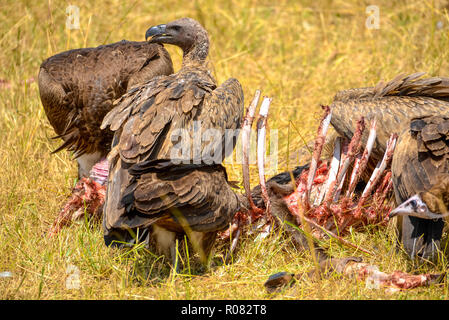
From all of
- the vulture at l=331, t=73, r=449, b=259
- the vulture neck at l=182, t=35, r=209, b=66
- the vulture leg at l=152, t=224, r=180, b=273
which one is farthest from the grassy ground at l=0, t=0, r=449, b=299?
the vulture neck at l=182, t=35, r=209, b=66

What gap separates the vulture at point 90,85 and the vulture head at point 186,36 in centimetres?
16

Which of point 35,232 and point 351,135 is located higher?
point 351,135

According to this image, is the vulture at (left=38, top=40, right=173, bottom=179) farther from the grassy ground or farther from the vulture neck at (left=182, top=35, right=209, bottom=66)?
the grassy ground

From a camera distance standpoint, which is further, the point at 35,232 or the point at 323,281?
the point at 35,232

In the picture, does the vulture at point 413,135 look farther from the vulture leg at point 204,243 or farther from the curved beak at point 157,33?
the curved beak at point 157,33

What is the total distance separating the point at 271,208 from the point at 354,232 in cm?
53

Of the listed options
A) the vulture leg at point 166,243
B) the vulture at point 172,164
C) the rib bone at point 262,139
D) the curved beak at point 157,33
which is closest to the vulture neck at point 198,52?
the curved beak at point 157,33

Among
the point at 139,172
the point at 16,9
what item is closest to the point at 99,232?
the point at 139,172

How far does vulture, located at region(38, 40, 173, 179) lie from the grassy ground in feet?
1.57

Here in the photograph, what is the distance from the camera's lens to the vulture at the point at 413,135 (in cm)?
328

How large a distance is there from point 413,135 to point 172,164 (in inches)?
53.9

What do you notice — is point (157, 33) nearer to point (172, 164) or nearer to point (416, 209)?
point (172, 164)

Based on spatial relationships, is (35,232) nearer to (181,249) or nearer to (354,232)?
(181,249)

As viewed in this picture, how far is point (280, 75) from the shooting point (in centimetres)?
664
